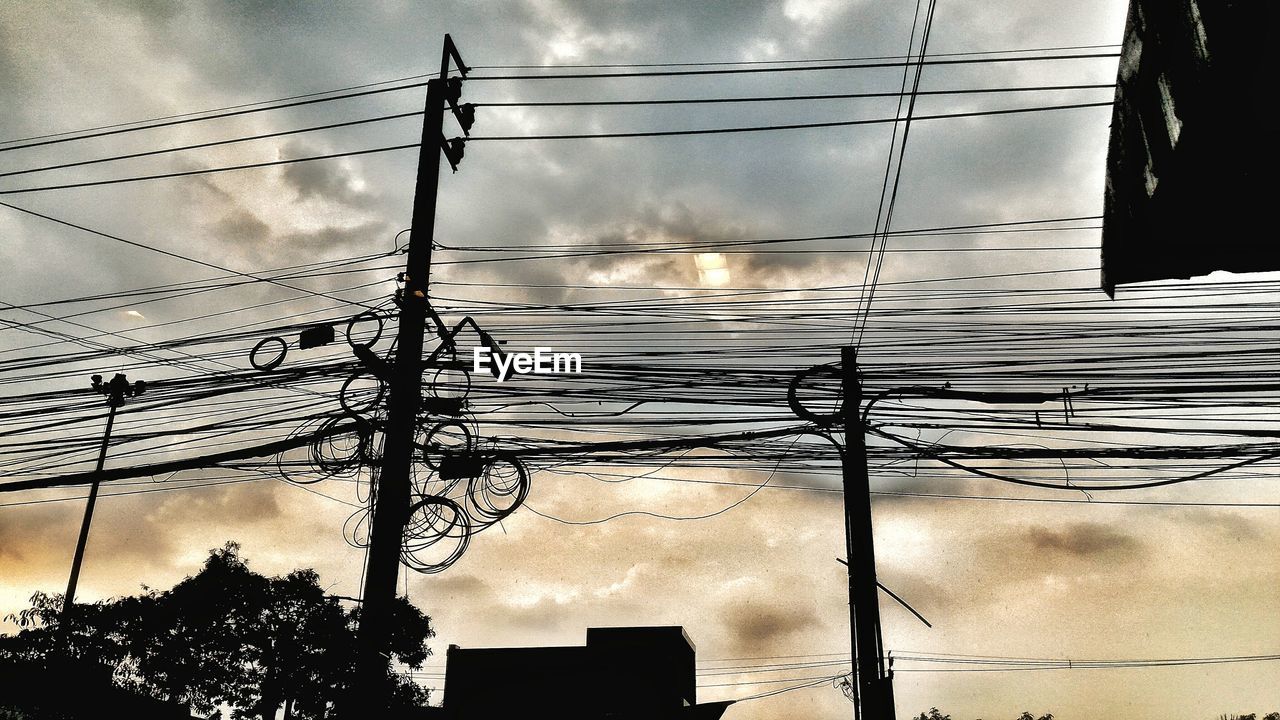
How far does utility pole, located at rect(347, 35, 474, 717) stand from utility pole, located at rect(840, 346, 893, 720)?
5806mm

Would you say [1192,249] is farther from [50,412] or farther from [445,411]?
[50,412]

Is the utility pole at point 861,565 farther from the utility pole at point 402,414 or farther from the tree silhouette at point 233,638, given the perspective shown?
the tree silhouette at point 233,638

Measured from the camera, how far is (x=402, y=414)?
7430 mm

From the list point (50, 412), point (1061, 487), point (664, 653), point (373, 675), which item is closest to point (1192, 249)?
point (1061, 487)

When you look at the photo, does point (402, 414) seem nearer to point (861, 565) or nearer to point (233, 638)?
point (861, 565)

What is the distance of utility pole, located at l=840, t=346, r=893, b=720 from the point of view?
31.7 ft

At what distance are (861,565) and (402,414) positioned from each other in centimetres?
643

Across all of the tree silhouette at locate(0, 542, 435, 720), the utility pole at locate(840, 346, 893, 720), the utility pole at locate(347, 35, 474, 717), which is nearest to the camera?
the utility pole at locate(347, 35, 474, 717)

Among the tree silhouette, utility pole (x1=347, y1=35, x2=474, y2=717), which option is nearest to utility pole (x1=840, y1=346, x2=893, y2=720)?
utility pole (x1=347, y1=35, x2=474, y2=717)

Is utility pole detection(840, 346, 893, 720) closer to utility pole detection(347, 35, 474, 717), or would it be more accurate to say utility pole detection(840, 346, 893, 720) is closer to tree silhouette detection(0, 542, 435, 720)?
utility pole detection(347, 35, 474, 717)

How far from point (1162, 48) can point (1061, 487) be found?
7483 millimetres

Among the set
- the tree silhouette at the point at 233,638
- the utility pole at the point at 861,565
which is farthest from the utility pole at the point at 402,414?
the tree silhouette at the point at 233,638

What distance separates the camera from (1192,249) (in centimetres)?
464

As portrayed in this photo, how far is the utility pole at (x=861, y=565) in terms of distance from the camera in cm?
965
